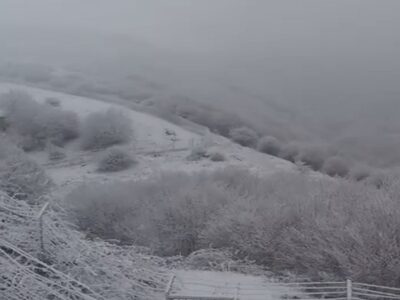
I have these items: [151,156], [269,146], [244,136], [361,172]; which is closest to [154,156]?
[151,156]

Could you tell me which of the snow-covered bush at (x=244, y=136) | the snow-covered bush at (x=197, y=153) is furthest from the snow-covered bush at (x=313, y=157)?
the snow-covered bush at (x=197, y=153)

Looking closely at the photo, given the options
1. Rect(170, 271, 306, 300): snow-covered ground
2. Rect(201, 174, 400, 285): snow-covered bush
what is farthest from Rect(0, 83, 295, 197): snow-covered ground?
Rect(170, 271, 306, 300): snow-covered ground

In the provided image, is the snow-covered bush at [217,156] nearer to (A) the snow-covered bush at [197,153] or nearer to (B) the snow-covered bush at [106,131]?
(A) the snow-covered bush at [197,153]

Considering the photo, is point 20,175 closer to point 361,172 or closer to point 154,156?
point 154,156

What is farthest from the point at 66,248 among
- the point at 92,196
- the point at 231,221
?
the point at 92,196

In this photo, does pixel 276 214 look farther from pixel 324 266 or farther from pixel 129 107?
pixel 129 107

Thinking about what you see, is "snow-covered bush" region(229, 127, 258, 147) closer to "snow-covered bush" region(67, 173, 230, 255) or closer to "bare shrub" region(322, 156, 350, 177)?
"bare shrub" region(322, 156, 350, 177)
